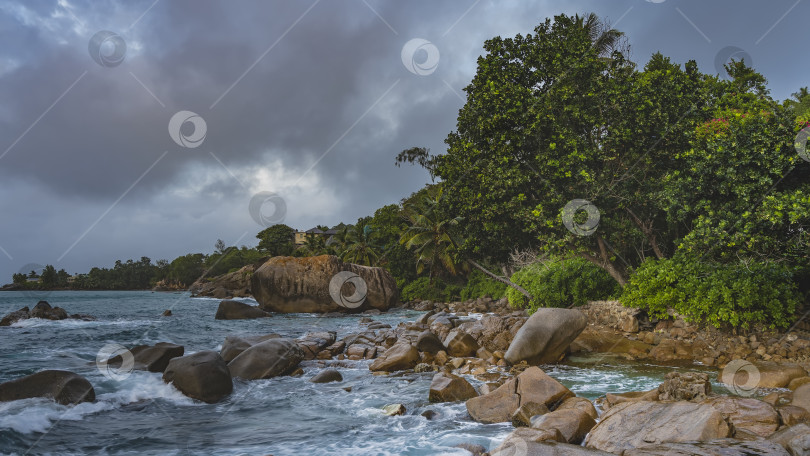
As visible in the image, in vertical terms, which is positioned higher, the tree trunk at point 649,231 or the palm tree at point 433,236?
the palm tree at point 433,236

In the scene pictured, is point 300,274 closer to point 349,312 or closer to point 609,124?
point 349,312

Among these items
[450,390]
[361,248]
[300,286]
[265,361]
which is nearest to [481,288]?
[300,286]

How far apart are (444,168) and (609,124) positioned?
7.07 metres

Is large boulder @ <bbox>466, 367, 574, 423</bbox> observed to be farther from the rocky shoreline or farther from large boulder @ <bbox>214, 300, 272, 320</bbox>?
large boulder @ <bbox>214, 300, 272, 320</bbox>

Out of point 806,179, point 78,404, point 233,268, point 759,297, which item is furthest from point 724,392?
point 233,268

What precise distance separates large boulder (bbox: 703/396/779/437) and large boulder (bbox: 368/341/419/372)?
6.72 m

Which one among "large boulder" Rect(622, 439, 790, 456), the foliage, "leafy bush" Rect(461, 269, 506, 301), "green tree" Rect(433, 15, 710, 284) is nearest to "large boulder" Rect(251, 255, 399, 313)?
the foliage

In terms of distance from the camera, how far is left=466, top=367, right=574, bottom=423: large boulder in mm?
6770

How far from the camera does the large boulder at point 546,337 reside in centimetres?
1084

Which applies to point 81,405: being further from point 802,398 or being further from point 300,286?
point 300,286

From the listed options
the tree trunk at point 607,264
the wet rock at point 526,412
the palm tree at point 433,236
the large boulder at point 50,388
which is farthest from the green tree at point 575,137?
the palm tree at point 433,236

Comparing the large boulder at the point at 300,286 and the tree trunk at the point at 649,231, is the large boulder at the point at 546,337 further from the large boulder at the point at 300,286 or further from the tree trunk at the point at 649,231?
the large boulder at the point at 300,286

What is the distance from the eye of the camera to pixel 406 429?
21.5 ft

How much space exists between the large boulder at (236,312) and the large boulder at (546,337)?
18796 mm
